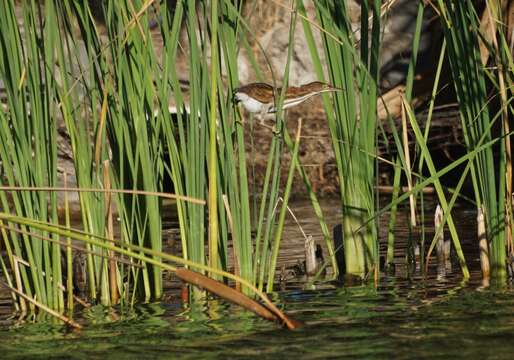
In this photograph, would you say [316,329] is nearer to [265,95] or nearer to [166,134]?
[166,134]

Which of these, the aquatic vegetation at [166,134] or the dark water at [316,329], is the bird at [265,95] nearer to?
the aquatic vegetation at [166,134]

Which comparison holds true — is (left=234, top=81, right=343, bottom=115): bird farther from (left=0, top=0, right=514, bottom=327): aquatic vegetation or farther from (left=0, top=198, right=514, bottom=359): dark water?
(left=0, top=198, right=514, bottom=359): dark water

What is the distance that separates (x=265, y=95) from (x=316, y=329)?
65.3 inches

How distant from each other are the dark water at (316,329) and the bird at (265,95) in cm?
92

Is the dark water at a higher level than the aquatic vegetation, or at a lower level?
lower

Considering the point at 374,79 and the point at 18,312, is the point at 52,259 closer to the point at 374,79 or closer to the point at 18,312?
the point at 18,312

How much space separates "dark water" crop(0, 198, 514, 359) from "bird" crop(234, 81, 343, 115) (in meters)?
0.92

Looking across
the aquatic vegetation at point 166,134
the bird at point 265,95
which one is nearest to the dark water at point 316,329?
the aquatic vegetation at point 166,134

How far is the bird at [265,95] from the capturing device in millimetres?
4827

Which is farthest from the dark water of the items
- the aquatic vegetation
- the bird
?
the bird

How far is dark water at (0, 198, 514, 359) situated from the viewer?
3416 mm

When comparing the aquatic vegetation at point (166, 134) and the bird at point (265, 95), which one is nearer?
the aquatic vegetation at point (166, 134)

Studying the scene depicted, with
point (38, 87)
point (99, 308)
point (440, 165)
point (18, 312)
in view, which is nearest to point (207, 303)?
point (99, 308)

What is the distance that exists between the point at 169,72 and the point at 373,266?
1.37 m
